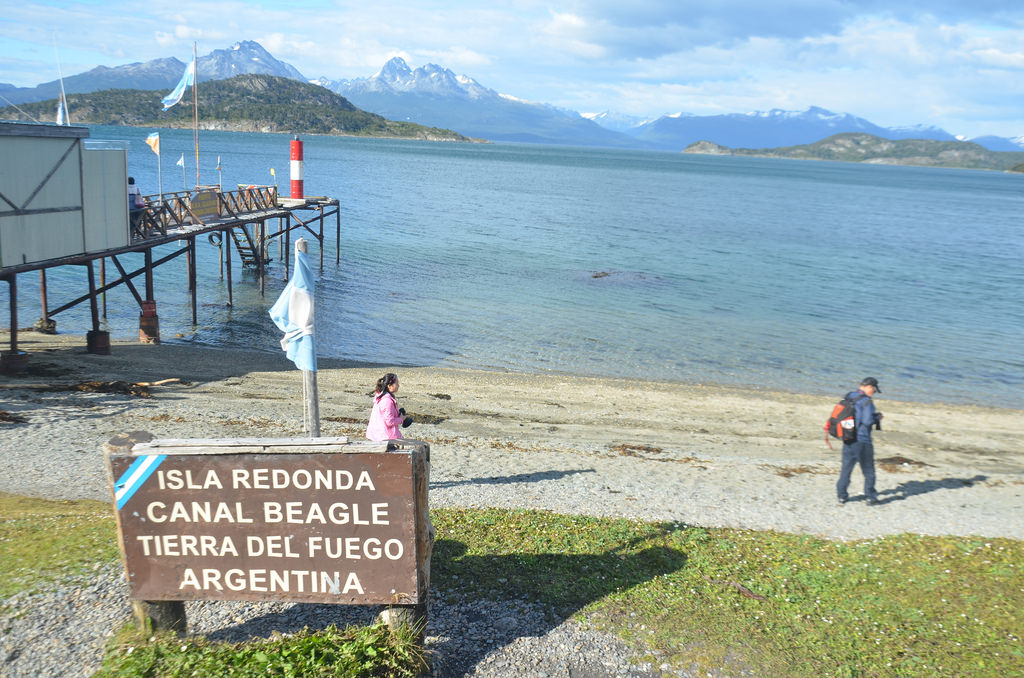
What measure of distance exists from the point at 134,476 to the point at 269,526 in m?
1.10

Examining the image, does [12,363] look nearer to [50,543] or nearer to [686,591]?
[50,543]

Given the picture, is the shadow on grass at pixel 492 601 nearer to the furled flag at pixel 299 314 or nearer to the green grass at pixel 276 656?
the green grass at pixel 276 656

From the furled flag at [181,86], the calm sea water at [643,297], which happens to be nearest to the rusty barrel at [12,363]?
the calm sea water at [643,297]

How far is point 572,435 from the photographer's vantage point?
1590 cm

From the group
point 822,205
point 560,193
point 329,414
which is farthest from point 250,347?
point 822,205

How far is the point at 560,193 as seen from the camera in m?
93.3

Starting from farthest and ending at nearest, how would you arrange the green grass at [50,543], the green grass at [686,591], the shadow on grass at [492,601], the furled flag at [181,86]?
the furled flag at [181,86]
the green grass at [50,543]
the shadow on grass at [492,601]
the green grass at [686,591]

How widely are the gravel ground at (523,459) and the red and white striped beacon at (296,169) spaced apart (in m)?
13.3

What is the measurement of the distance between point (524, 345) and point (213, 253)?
26.8 meters

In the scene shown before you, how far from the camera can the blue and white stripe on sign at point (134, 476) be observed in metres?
5.72

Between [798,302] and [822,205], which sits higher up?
[822,205]

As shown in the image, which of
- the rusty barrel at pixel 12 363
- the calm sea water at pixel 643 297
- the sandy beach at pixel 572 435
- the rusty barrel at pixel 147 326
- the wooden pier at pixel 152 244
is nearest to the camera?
the sandy beach at pixel 572 435

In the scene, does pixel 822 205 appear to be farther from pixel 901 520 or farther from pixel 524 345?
pixel 901 520

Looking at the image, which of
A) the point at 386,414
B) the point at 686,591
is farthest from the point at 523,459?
the point at 686,591
